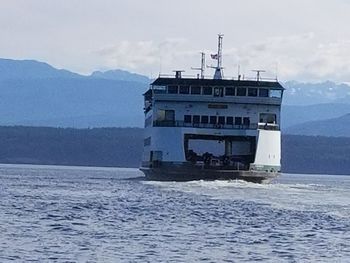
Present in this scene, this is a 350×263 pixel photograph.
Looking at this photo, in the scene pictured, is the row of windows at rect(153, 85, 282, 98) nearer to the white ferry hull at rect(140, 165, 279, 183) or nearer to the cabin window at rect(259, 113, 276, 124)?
the cabin window at rect(259, 113, 276, 124)

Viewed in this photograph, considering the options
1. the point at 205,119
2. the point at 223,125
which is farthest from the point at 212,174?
the point at 205,119

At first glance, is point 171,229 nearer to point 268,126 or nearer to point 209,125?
point 209,125

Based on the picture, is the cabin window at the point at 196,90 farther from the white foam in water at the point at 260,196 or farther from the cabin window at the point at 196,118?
the white foam in water at the point at 260,196

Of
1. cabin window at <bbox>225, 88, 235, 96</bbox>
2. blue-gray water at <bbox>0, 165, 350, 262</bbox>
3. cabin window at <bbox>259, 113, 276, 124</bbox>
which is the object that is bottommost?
blue-gray water at <bbox>0, 165, 350, 262</bbox>

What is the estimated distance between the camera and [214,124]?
93.5m

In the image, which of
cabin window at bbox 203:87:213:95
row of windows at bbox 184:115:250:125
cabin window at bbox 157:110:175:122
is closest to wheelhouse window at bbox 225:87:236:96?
cabin window at bbox 203:87:213:95

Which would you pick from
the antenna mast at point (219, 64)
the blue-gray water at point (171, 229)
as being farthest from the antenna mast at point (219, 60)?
the blue-gray water at point (171, 229)

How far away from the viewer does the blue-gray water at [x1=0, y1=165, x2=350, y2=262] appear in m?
36.3

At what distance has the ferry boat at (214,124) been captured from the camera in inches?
3605

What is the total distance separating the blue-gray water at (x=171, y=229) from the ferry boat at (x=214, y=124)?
2055cm

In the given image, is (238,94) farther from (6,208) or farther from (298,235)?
(298,235)

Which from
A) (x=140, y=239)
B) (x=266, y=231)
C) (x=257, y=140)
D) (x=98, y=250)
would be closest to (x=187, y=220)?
(x=266, y=231)

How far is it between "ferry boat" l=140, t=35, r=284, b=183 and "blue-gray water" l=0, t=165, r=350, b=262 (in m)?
20.5

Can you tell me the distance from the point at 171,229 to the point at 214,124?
48.9 metres
